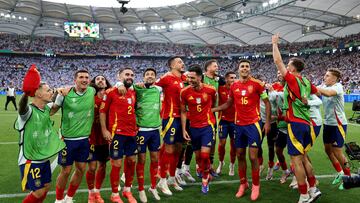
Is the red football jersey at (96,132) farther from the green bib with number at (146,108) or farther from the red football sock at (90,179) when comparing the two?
the green bib with number at (146,108)

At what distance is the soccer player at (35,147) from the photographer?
12.5 ft

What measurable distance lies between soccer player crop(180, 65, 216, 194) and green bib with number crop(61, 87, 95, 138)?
1.82m

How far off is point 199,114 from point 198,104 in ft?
0.63

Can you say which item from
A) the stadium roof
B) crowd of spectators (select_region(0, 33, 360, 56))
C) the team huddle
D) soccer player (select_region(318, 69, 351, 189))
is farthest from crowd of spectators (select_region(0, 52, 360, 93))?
the team huddle

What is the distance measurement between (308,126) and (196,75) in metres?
2.13

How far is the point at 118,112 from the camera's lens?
5.12 metres

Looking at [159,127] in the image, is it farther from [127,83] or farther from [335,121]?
[335,121]

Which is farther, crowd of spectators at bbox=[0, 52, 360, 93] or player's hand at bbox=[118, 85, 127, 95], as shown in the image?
crowd of spectators at bbox=[0, 52, 360, 93]

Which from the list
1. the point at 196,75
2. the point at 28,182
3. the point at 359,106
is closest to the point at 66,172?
the point at 28,182

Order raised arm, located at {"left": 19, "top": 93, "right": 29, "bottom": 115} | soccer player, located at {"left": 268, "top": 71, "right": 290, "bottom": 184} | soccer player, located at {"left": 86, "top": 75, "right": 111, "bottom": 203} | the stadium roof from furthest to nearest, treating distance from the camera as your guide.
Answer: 1. the stadium roof
2. soccer player, located at {"left": 268, "top": 71, "right": 290, "bottom": 184}
3. soccer player, located at {"left": 86, "top": 75, "right": 111, "bottom": 203}
4. raised arm, located at {"left": 19, "top": 93, "right": 29, "bottom": 115}

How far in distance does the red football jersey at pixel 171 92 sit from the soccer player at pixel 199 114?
9.8 inches

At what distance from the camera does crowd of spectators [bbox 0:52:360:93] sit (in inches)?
1817

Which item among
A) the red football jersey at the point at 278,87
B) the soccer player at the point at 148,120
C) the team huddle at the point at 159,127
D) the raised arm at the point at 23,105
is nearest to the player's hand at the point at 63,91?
the team huddle at the point at 159,127

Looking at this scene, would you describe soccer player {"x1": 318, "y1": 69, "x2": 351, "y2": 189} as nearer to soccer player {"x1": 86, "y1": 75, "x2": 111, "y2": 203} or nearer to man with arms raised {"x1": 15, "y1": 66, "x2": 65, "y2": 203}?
soccer player {"x1": 86, "y1": 75, "x2": 111, "y2": 203}
